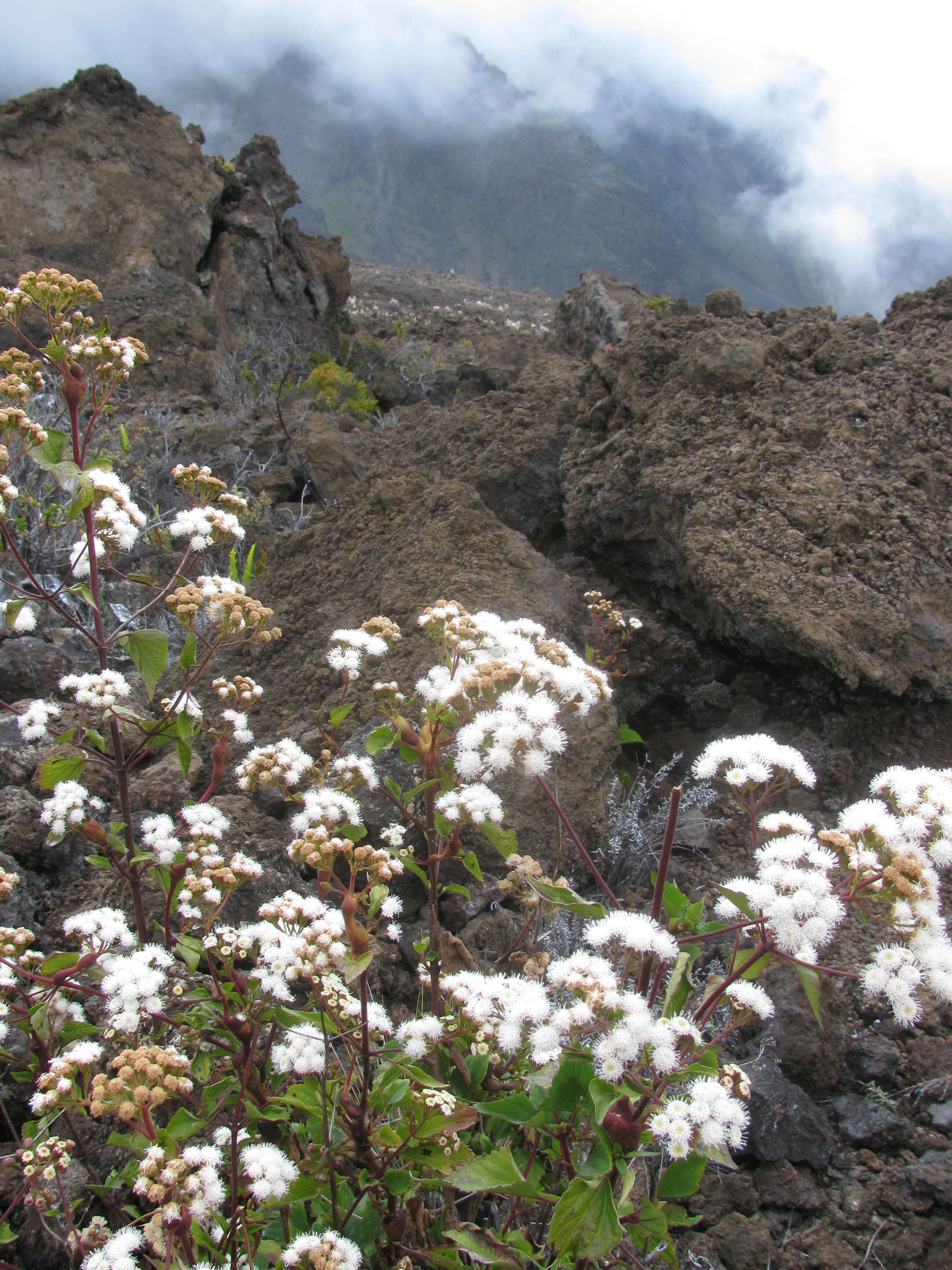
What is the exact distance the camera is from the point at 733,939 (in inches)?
93.8

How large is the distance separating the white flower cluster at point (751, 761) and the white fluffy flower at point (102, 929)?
1.41m

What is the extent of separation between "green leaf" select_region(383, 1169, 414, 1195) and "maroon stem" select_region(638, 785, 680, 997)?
57 cm

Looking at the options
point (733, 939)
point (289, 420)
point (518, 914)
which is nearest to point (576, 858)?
point (518, 914)

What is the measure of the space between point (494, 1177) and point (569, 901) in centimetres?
48

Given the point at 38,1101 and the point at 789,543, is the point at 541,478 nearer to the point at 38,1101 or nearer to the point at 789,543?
the point at 789,543

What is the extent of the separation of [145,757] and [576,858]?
1930 mm

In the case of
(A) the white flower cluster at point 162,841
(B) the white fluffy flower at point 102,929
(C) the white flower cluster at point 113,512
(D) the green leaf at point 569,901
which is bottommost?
(B) the white fluffy flower at point 102,929

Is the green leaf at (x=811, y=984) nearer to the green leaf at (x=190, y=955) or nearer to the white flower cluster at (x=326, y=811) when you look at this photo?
the white flower cluster at (x=326, y=811)

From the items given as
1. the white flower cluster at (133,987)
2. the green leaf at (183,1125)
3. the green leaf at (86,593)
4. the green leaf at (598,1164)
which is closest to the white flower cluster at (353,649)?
the green leaf at (86,593)

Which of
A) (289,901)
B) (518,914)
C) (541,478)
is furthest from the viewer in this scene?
(541,478)

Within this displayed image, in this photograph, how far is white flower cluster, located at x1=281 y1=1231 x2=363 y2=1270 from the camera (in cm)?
118

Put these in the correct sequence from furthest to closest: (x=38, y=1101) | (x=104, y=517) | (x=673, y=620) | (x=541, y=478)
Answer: (x=541, y=478) → (x=673, y=620) → (x=104, y=517) → (x=38, y=1101)

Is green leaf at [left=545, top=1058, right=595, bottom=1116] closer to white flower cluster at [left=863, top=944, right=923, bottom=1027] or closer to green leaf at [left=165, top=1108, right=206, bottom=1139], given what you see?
white flower cluster at [left=863, top=944, right=923, bottom=1027]

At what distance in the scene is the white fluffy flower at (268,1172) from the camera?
1.29m
